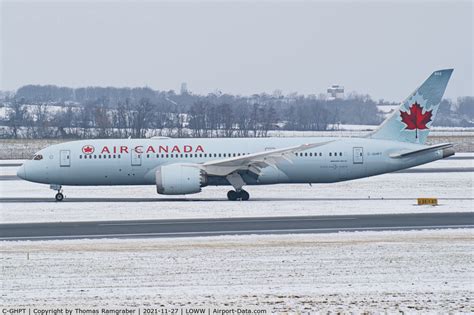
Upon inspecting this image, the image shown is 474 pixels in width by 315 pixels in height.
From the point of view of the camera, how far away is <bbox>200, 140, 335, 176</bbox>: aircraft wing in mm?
37312

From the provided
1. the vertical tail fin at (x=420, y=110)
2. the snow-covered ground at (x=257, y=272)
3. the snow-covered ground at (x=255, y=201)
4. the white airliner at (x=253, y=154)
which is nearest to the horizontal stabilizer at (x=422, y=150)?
the white airliner at (x=253, y=154)

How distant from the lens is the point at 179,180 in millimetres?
37062

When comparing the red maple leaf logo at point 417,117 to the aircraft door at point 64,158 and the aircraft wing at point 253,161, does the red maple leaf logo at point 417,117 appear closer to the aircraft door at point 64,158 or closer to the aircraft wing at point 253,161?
the aircraft wing at point 253,161

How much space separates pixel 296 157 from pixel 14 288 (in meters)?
21.9

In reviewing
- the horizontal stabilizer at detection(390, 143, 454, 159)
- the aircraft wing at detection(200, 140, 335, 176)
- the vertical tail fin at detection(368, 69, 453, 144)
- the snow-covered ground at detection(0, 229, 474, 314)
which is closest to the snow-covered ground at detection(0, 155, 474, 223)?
the aircraft wing at detection(200, 140, 335, 176)

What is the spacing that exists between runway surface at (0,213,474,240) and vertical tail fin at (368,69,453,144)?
8847mm

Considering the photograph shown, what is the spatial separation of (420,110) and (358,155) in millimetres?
3626

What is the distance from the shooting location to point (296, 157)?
38594mm

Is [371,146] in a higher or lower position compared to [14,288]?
higher

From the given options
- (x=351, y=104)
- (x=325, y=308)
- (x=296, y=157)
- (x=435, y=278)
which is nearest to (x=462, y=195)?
(x=296, y=157)

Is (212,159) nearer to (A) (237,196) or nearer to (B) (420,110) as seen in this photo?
(A) (237,196)

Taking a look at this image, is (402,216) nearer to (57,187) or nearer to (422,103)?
(422,103)

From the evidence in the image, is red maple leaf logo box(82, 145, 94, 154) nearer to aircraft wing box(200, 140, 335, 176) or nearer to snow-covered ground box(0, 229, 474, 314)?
aircraft wing box(200, 140, 335, 176)

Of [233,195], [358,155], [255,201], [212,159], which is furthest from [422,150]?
[212,159]
